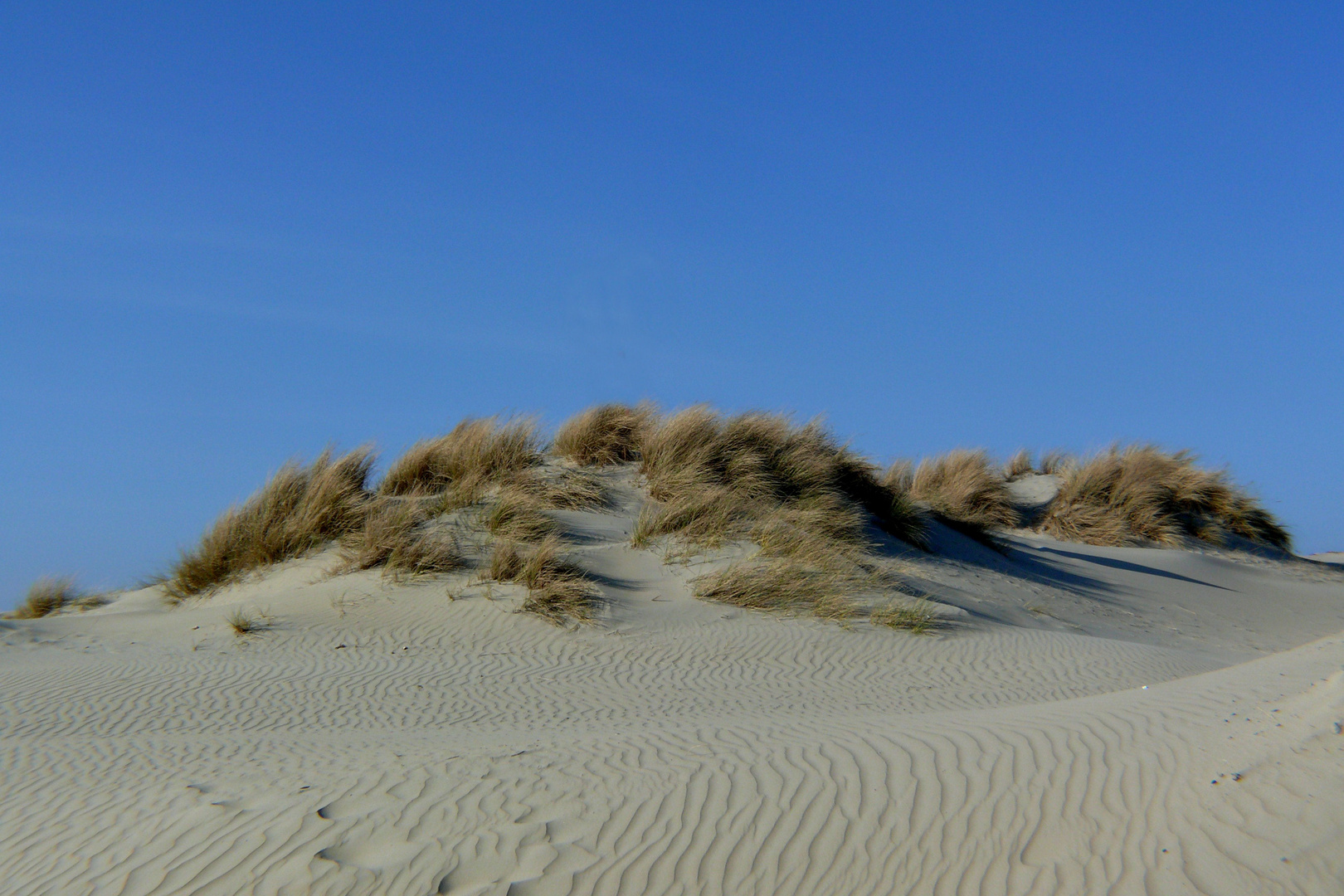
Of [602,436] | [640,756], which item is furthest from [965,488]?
[640,756]

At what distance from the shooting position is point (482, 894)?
11.2 ft

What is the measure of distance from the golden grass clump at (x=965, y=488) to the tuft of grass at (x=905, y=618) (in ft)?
19.5

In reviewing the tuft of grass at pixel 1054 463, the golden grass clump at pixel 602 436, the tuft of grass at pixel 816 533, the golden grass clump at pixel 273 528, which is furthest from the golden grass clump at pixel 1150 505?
the golden grass clump at pixel 273 528

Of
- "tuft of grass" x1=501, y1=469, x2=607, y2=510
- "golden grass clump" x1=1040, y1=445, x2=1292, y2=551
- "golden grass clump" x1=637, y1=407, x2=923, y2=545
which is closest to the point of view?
"golden grass clump" x1=637, y1=407, x2=923, y2=545

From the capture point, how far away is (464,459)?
1194 cm

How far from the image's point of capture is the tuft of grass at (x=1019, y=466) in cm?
2039

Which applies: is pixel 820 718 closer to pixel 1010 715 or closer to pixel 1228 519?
pixel 1010 715

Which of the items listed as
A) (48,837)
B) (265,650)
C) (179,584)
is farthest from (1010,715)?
(179,584)

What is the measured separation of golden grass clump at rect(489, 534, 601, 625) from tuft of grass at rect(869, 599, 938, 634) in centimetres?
276

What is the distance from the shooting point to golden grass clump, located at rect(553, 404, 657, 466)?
12.7 metres

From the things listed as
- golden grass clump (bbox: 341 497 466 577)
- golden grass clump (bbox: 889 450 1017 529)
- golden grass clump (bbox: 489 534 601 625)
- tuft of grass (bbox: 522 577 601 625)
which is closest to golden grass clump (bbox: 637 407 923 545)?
golden grass clump (bbox: 489 534 601 625)

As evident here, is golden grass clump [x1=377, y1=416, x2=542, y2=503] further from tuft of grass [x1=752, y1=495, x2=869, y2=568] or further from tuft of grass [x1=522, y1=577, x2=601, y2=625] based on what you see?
tuft of grass [x1=752, y1=495, x2=869, y2=568]

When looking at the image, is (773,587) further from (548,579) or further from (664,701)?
(664,701)

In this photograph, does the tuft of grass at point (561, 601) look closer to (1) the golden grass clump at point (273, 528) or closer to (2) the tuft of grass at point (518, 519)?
(2) the tuft of grass at point (518, 519)
